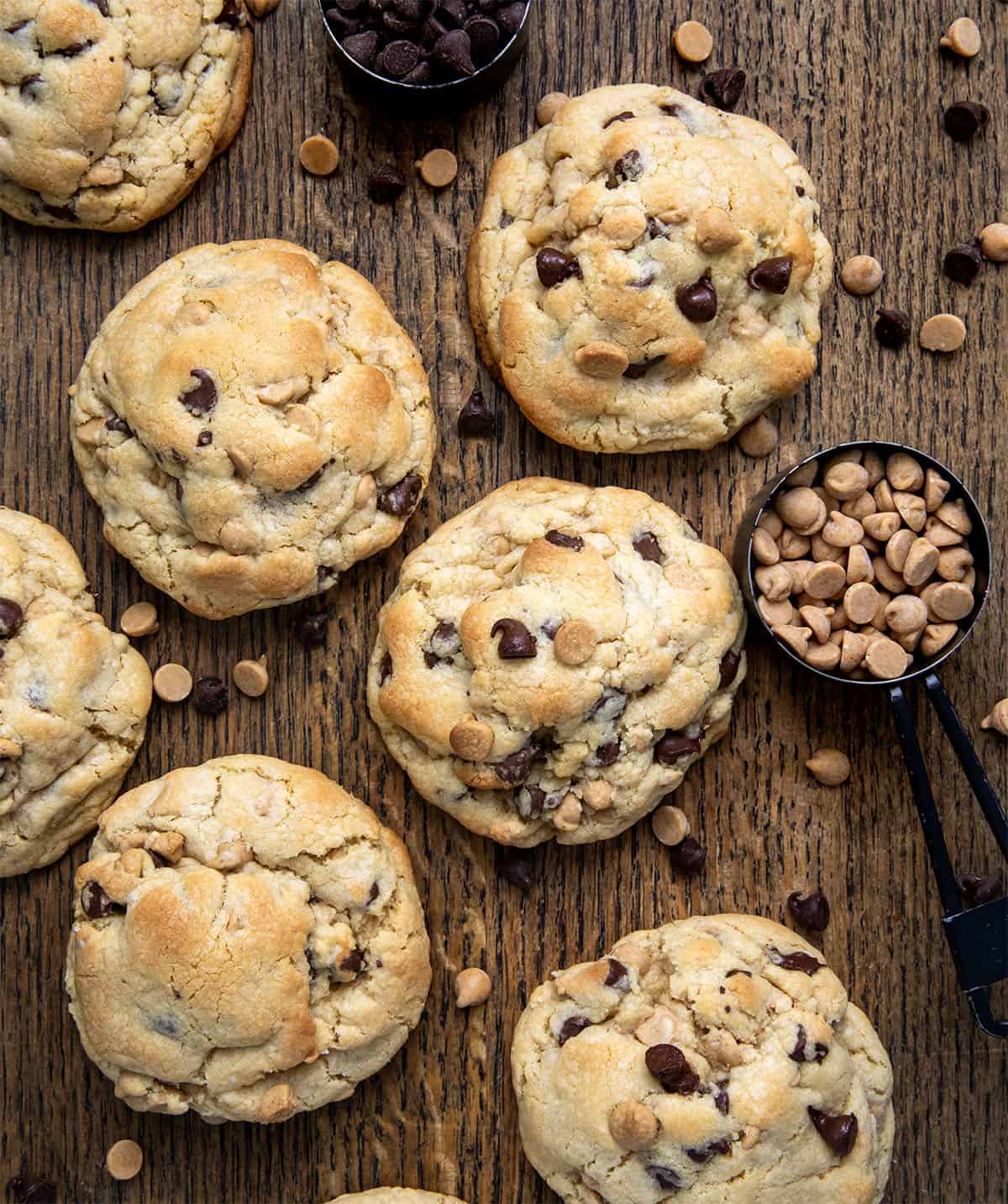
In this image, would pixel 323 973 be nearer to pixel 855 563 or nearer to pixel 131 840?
pixel 131 840

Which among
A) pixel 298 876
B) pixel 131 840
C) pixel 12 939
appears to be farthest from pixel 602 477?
pixel 12 939

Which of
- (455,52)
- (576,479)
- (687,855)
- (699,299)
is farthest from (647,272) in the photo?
(687,855)

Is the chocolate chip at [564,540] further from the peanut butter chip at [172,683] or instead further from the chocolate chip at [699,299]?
the peanut butter chip at [172,683]

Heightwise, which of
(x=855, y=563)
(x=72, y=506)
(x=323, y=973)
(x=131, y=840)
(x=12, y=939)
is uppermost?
(x=855, y=563)

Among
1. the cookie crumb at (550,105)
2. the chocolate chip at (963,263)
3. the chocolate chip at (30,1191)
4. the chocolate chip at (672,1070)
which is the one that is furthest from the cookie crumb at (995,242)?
the chocolate chip at (30,1191)

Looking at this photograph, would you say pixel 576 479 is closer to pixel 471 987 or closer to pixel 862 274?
pixel 862 274

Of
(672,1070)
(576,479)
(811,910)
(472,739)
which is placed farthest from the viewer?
(576,479)
